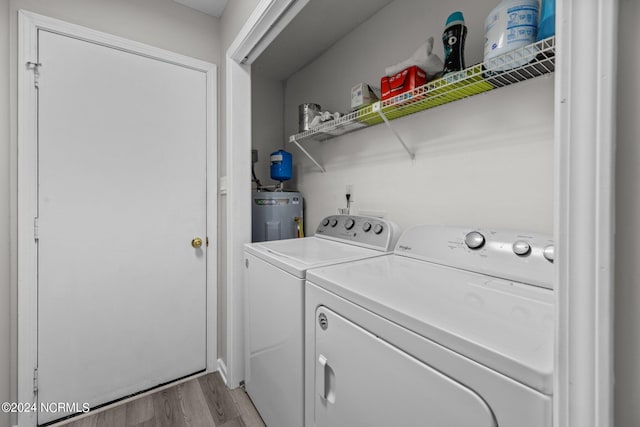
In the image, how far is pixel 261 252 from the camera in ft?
4.79

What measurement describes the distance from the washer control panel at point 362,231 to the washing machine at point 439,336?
0.24m

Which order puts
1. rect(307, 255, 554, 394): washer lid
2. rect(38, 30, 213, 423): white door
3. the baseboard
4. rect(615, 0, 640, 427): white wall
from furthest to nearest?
the baseboard
rect(38, 30, 213, 423): white door
rect(307, 255, 554, 394): washer lid
rect(615, 0, 640, 427): white wall

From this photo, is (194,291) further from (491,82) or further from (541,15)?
(541,15)

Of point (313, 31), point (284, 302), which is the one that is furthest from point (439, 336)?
point (313, 31)

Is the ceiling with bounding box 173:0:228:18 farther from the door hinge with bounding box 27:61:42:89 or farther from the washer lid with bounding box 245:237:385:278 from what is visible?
the washer lid with bounding box 245:237:385:278

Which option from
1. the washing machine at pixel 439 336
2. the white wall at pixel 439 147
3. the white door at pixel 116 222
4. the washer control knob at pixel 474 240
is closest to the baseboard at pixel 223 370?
the white door at pixel 116 222

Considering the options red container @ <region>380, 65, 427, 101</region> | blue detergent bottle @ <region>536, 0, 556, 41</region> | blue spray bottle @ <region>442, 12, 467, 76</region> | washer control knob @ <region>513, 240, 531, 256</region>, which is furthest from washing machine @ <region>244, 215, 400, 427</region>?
blue detergent bottle @ <region>536, 0, 556, 41</region>

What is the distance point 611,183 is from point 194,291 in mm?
2131

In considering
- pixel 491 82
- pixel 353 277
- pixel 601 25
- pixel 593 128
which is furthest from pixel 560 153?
pixel 491 82

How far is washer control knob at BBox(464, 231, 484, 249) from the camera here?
1.10 meters

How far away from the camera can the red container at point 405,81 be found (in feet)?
4.34

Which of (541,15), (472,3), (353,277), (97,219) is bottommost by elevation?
(353,277)

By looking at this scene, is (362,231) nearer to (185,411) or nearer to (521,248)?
(521,248)

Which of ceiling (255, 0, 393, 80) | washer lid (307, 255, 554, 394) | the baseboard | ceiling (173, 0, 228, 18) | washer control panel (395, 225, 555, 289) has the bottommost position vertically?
the baseboard
